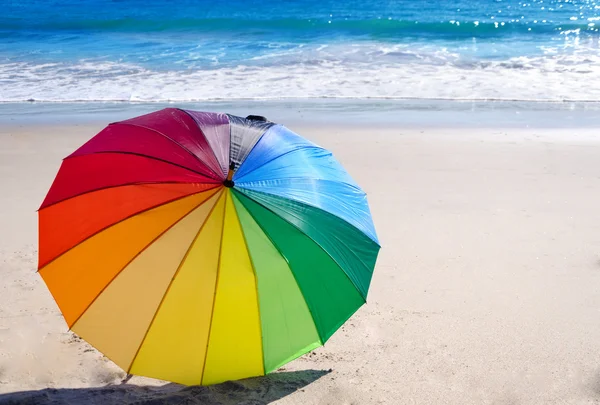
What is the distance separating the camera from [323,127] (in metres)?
9.23

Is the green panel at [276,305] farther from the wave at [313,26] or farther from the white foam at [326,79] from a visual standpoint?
the wave at [313,26]

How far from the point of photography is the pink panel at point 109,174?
2.83m

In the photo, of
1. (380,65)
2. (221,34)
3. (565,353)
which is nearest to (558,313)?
(565,353)

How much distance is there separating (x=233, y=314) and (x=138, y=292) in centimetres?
39

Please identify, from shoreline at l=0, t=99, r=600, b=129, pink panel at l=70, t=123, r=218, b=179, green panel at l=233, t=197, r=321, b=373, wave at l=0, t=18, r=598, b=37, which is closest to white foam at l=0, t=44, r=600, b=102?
shoreline at l=0, t=99, r=600, b=129

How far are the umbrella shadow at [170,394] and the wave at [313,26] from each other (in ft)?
60.3

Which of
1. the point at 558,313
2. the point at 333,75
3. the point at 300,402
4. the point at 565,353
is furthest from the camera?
the point at 333,75

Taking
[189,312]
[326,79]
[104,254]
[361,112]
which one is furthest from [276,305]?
[326,79]

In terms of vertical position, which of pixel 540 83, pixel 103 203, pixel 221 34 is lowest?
pixel 103 203

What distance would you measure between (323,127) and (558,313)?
17.8ft

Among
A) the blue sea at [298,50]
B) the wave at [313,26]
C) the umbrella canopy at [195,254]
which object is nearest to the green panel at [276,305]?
the umbrella canopy at [195,254]

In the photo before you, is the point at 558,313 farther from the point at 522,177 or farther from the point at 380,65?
the point at 380,65

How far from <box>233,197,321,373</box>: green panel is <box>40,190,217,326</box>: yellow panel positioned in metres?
0.28

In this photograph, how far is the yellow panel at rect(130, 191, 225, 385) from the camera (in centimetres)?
271
